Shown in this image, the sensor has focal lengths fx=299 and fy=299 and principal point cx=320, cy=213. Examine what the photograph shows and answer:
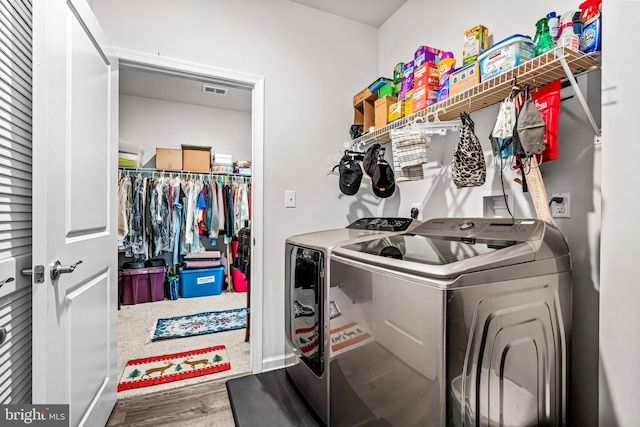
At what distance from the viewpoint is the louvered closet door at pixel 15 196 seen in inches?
38.6

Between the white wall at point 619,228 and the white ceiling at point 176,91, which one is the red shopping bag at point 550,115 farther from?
the white ceiling at point 176,91

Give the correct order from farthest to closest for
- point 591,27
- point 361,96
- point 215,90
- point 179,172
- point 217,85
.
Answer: point 179,172, point 215,90, point 217,85, point 361,96, point 591,27

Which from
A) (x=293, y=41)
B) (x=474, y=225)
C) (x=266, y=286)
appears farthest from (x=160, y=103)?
(x=474, y=225)

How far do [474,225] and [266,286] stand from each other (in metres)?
1.47

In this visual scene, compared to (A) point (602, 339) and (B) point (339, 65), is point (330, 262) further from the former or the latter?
(B) point (339, 65)

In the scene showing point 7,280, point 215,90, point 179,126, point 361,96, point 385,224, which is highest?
point 215,90

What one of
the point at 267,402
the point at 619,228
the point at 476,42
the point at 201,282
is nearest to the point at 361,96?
the point at 476,42

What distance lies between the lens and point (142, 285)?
3.77m

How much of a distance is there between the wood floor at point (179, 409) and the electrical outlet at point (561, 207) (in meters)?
1.91

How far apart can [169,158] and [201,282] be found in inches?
68.5

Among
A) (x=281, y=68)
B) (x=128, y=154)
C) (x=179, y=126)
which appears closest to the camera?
(x=281, y=68)

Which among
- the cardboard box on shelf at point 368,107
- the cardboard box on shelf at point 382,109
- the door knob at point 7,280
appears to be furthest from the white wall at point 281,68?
the door knob at point 7,280

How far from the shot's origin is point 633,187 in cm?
95

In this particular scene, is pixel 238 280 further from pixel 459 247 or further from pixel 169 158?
pixel 459 247
